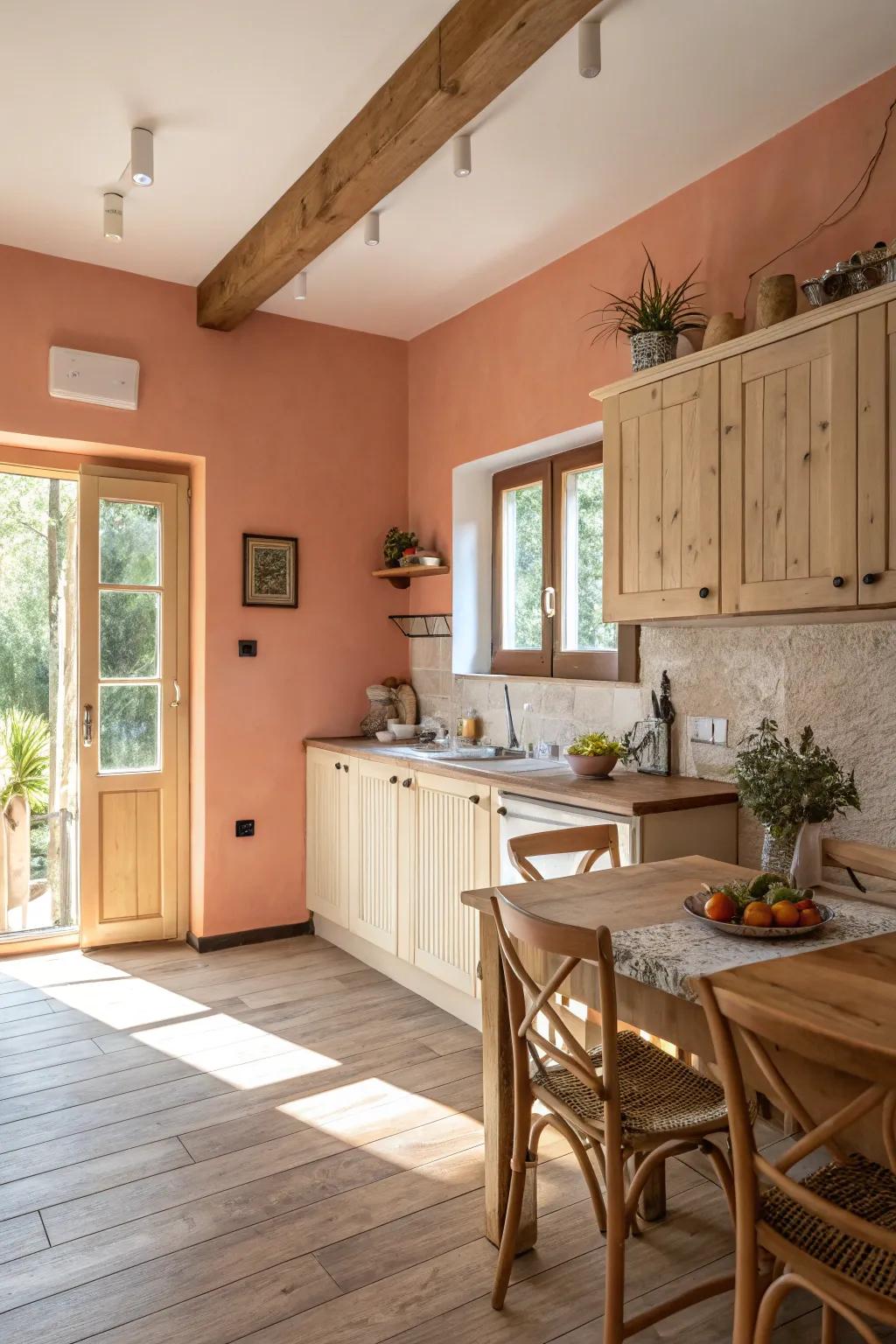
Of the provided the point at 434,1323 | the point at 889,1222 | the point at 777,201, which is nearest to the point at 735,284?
the point at 777,201

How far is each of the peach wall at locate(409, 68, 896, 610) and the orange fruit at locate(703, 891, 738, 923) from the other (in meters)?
1.81

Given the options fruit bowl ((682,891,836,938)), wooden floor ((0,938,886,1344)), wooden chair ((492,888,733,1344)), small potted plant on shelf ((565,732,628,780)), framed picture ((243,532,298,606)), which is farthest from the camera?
framed picture ((243,532,298,606))

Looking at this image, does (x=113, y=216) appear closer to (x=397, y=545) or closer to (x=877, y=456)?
(x=397, y=545)

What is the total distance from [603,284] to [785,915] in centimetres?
253

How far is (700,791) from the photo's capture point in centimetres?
275

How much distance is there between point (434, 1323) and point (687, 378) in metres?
2.36

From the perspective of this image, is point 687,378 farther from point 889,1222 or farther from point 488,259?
point 889,1222

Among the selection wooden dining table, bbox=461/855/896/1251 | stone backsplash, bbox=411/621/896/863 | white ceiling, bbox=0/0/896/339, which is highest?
white ceiling, bbox=0/0/896/339

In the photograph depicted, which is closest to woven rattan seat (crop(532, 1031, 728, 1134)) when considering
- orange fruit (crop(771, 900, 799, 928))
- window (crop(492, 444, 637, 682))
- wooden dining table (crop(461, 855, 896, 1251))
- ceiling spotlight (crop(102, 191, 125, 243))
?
wooden dining table (crop(461, 855, 896, 1251))

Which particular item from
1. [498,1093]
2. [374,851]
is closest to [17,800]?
[374,851]

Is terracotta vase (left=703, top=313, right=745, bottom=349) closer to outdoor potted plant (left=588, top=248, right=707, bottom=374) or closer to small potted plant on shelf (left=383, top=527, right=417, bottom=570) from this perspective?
outdoor potted plant (left=588, top=248, right=707, bottom=374)

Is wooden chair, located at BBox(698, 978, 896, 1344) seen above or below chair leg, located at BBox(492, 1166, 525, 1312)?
above

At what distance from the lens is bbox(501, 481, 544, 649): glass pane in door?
4.06 meters

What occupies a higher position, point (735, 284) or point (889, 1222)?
point (735, 284)
